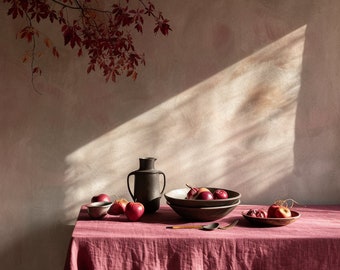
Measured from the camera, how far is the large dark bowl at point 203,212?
6.98 feet

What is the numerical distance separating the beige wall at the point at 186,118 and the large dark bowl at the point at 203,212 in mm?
620

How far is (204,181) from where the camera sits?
2814 mm

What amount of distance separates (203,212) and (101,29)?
4.12ft

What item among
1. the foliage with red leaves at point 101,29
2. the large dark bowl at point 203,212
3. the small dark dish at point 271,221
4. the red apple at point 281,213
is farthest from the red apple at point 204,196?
the foliage with red leaves at point 101,29

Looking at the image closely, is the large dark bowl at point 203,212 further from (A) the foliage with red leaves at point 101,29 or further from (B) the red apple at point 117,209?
(A) the foliage with red leaves at point 101,29

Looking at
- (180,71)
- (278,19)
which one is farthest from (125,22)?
(278,19)

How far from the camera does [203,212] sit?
2.13 meters

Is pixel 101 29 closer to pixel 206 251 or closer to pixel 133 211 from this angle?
pixel 133 211

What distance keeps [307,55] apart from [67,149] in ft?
5.31

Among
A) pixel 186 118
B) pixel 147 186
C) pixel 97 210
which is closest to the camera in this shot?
pixel 97 210

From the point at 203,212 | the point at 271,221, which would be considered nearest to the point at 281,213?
the point at 271,221

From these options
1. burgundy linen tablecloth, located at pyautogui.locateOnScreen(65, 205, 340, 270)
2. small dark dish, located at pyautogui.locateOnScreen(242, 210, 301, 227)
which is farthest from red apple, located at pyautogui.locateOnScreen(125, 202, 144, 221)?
Result: small dark dish, located at pyautogui.locateOnScreen(242, 210, 301, 227)

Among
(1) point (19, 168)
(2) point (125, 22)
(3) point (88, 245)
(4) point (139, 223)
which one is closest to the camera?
(3) point (88, 245)

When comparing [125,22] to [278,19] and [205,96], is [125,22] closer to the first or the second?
[205,96]
